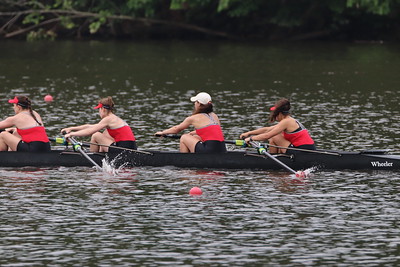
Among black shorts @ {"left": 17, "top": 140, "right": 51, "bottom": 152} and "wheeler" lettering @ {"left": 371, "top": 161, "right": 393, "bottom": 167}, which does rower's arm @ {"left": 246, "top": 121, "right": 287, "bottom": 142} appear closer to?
"wheeler" lettering @ {"left": 371, "top": 161, "right": 393, "bottom": 167}

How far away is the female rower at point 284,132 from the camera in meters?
23.5

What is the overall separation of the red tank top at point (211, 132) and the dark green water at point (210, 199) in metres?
0.88

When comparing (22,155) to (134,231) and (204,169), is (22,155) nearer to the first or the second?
(204,169)

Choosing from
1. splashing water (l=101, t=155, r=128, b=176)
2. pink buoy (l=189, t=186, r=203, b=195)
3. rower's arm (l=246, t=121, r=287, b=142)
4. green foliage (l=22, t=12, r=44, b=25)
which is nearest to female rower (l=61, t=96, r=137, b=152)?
splashing water (l=101, t=155, r=128, b=176)

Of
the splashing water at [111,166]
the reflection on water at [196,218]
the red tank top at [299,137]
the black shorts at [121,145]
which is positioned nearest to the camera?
the reflection on water at [196,218]

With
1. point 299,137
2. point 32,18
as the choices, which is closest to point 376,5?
point 32,18

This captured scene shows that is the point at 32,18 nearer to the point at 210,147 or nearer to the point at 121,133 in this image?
the point at 121,133

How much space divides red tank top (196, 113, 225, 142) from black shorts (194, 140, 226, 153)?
91mm

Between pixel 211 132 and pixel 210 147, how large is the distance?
0.35 m

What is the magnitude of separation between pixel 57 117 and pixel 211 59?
20.0 metres

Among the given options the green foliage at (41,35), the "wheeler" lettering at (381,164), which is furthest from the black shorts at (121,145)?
the green foliage at (41,35)

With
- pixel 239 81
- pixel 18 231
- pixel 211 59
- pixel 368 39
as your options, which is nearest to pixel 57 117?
pixel 239 81

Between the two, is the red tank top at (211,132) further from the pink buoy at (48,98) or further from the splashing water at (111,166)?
the pink buoy at (48,98)

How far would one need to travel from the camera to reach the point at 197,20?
6656 cm
